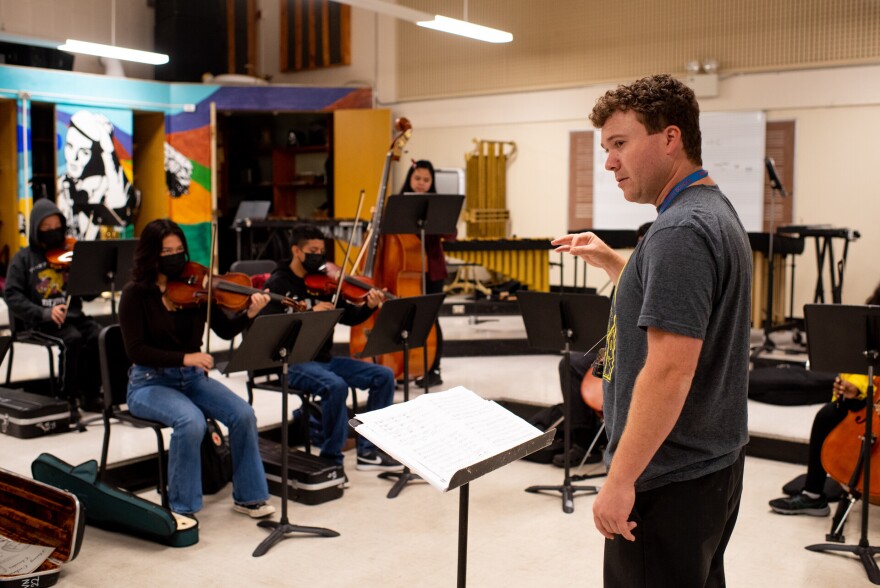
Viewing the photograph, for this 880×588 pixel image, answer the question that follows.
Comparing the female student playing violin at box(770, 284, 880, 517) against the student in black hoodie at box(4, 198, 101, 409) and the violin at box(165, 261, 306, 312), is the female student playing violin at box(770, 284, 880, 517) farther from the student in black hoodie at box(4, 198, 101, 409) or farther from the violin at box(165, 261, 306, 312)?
the student in black hoodie at box(4, 198, 101, 409)

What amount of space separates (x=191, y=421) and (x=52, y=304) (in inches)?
82.8

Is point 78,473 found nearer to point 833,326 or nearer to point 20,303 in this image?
point 20,303

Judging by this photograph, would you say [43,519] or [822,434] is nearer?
[43,519]

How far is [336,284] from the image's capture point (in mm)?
5020

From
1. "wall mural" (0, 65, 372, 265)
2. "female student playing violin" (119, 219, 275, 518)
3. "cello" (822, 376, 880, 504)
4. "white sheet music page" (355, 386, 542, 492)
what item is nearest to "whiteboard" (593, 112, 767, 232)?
"wall mural" (0, 65, 372, 265)

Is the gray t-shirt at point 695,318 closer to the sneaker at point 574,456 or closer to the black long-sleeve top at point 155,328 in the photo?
the black long-sleeve top at point 155,328

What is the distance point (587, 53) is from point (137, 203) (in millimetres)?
5559

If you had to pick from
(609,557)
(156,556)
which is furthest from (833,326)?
(156,556)

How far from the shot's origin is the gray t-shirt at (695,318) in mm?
1631

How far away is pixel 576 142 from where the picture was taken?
33.8 ft

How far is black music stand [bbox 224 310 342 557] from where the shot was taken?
378cm

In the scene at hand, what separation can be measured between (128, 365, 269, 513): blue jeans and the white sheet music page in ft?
7.25

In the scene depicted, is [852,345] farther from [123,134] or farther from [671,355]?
[123,134]

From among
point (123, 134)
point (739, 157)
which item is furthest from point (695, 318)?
point (123, 134)
